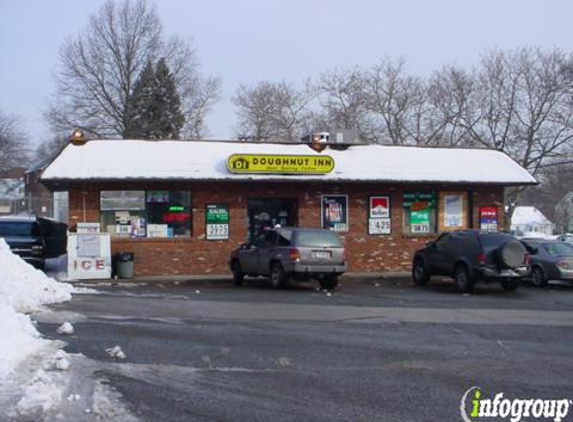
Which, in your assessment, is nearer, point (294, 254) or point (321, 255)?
point (294, 254)

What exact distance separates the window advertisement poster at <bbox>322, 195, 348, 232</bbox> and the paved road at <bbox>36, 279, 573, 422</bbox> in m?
9.34

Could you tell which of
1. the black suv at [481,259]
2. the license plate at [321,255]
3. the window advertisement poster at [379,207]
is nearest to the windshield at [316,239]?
the license plate at [321,255]

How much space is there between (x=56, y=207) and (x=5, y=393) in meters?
→ 47.9

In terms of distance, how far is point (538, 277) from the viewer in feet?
73.8

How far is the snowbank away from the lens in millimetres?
8664

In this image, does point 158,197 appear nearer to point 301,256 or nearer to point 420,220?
point 301,256

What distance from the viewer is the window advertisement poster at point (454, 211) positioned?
28.0 meters

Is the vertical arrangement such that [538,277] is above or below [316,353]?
below

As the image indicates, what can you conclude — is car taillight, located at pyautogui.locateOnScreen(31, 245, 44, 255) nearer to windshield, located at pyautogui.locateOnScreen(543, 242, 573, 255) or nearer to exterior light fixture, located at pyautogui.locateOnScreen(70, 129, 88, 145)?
exterior light fixture, located at pyautogui.locateOnScreen(70, 129, 88, 145)

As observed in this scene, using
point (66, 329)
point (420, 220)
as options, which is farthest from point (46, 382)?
point (420, 220)

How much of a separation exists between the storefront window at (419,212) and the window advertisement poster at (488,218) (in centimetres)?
185

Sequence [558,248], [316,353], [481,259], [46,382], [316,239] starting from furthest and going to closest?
[558,248] < [316,239] < [481,259] < [316,353] < [46,382]

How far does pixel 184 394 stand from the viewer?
745 centimetres

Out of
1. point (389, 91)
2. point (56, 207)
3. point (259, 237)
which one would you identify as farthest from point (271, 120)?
point (259, 237)
